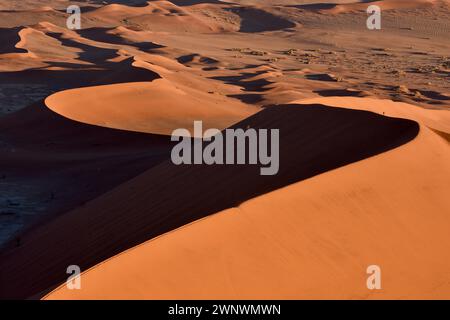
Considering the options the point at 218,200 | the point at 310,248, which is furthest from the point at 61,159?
the point at 310,248

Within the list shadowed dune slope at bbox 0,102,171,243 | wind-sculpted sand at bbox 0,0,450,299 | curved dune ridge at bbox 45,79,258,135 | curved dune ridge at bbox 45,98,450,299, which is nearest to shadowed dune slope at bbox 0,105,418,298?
wind-sculpted sand at bbox 0,0,450,299

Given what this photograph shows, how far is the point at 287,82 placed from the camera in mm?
28672

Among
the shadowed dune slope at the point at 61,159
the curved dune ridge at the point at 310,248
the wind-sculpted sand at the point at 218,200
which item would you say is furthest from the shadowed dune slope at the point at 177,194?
the shadowed dune slope at the point at 61,159

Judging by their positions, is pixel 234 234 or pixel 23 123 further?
pixel 23 123

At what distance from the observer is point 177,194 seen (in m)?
9.11

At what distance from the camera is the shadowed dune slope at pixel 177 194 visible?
7.93m

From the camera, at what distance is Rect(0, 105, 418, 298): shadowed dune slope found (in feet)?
26.0

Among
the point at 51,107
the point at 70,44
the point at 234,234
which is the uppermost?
the point at 70,44

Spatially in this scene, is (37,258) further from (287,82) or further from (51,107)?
(287,82)

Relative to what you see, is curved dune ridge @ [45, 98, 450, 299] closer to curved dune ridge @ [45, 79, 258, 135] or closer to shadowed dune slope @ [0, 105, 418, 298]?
shadowed dune slope @ [0, 105, 418, 298]

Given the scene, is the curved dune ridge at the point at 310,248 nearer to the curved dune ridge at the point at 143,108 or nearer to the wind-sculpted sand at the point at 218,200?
the wind-sculpted sand at the point at 218,200

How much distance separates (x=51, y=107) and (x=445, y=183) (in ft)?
42.6

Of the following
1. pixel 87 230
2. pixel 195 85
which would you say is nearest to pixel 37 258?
pixel 87 230

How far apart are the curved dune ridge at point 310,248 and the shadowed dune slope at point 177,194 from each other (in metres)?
0.56
